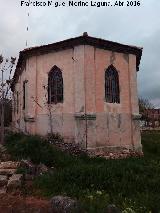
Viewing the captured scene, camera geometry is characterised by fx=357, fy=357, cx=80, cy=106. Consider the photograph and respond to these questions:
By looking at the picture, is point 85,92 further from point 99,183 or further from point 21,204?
point 21,204

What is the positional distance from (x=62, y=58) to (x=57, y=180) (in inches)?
358

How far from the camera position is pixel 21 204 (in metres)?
9.55

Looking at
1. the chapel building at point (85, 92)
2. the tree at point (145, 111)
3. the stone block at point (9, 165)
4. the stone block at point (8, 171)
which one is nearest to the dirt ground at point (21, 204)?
the stone block at point (8, 171)

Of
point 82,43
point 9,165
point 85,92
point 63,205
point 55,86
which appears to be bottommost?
point 63,205

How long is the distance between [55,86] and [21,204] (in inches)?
425

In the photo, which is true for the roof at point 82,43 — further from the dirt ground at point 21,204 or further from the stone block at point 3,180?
the dirt ground at point 21,204

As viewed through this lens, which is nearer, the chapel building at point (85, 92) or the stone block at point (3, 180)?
the stone block at point (3, 180)

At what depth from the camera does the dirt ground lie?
897 cm

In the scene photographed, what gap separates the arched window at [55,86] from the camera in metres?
19.5

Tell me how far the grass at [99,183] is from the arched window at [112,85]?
5.04 m

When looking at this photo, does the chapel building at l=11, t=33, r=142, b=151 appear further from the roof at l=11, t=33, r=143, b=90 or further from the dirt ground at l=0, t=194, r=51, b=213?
the dirt ground at l=0, t=194, r=51, b=213

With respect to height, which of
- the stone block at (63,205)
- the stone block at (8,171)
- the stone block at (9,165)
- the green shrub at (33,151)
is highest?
the green shrub at (33,151)

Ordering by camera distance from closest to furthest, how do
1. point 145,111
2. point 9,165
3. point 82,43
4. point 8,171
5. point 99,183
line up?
point 99,183, point 8,171, point 9,165, point 82,43, point 145,111

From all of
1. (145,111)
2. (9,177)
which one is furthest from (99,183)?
(145,111)
